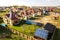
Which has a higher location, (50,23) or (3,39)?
(50,23)

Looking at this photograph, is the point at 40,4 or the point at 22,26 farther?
the point at 40,4

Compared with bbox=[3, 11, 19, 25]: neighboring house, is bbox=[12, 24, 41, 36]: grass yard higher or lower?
lower

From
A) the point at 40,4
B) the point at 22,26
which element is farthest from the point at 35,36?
the point at 40,4

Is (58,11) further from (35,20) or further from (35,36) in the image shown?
(35,36)

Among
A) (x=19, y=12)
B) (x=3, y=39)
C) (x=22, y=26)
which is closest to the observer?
(x=3, y=39)

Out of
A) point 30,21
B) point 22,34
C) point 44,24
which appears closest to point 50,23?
point 44,24

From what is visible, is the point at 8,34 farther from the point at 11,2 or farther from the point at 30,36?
the point at 11,2

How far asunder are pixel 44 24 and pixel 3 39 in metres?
0.42

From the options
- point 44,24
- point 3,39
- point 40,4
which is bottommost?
point 3,39

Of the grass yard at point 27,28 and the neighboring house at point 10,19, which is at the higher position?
the neighboring house at point 10,19

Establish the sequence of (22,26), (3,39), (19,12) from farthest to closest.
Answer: (19,12) < (22,26) < (3,39)

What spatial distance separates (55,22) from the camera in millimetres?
1664

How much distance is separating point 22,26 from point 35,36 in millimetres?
175

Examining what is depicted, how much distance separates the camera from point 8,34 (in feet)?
4.94
